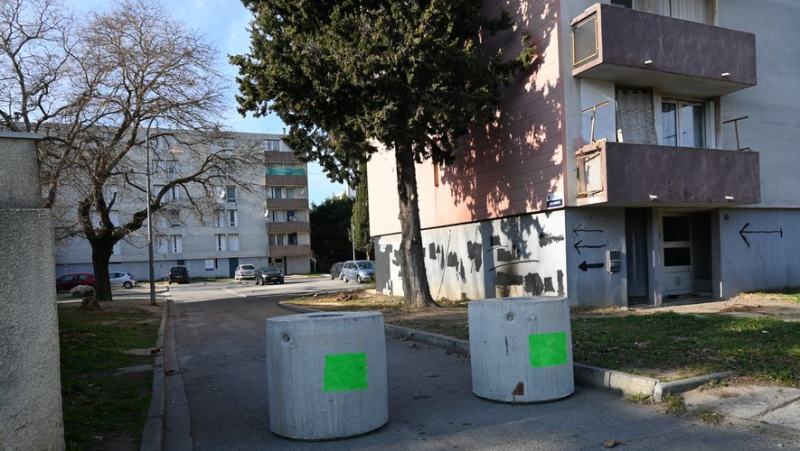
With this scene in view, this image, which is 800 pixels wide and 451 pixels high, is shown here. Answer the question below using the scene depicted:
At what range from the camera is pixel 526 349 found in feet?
19.4

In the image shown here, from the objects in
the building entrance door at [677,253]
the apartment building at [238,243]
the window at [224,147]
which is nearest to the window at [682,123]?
the building entrance door at [677,253]

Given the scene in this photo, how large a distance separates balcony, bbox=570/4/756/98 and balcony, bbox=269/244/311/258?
55.3 metres

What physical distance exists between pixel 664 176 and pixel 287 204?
185ft

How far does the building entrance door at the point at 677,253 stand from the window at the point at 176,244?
189 feet

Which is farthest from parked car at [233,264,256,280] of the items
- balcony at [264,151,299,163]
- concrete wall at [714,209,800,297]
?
concrete wall at [714,209,800,297]

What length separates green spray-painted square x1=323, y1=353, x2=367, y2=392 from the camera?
502cm

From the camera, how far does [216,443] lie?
5.24m

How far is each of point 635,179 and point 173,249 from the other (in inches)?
2351

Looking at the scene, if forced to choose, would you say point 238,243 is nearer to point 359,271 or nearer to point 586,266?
point 359,271

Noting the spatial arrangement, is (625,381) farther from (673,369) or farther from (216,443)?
(216,443)

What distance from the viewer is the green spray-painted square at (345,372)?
5.02 meters

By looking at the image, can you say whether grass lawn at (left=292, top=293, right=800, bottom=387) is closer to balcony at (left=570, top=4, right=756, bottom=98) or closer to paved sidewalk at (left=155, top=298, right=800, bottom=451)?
paved sidewalk at (left=155, top=298, right=800, bottom=451)

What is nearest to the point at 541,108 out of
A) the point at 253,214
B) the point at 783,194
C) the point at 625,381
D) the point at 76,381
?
the point at 783,194

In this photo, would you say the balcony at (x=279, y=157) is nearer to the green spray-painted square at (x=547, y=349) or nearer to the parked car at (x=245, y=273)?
the parked car at (x=245, y=273)
